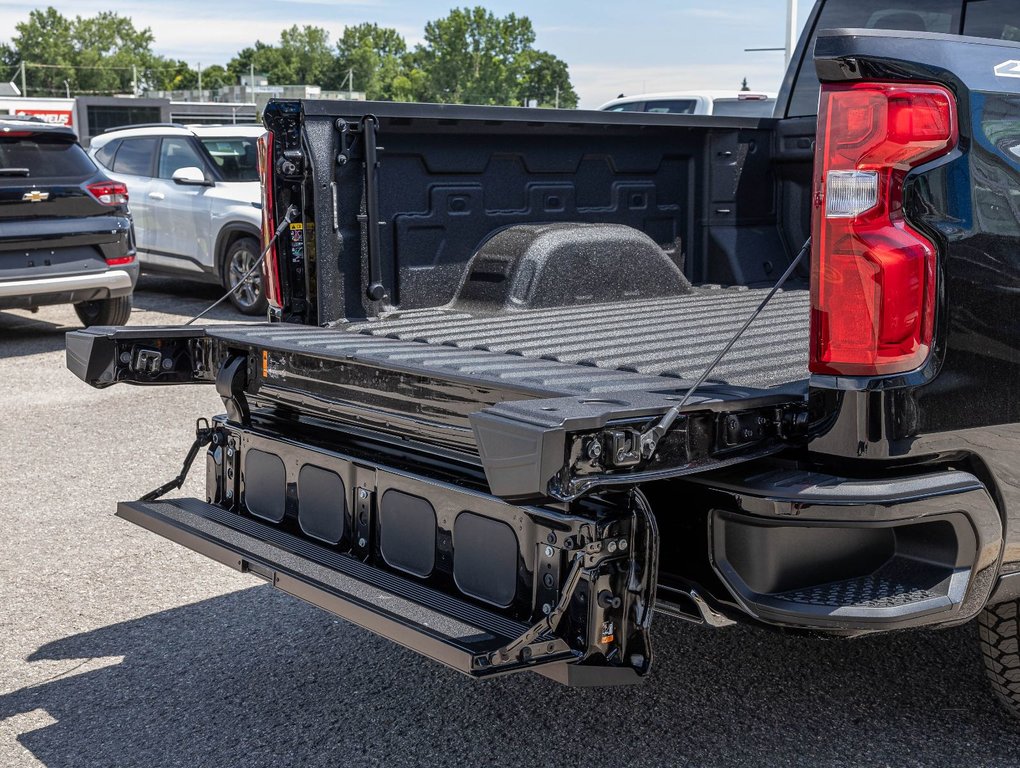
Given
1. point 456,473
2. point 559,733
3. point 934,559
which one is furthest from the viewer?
point 559,733

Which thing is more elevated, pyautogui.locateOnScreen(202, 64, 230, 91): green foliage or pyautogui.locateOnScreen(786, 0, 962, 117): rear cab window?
pyautogui.locateOnScreen(202, 64, 230, 91): green foliage

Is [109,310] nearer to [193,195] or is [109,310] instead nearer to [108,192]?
[108,192]

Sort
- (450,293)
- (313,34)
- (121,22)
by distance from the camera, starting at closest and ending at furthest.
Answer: (450,293) → (121,22) → (313,34)

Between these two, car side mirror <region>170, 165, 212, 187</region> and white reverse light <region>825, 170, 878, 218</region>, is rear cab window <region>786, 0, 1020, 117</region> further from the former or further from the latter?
car side mirror <region>170, 165, 212, 187</region>

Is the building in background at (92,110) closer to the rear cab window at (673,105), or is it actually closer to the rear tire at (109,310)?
the rear cab window at (673,105)

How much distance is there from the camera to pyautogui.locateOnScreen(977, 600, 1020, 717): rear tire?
9.81 feet

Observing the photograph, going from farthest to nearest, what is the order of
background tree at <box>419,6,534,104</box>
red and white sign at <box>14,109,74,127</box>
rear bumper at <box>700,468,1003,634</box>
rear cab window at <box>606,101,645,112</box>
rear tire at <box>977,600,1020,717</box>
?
background tree at <box>419,6,534,104</box>
red and white sign at <box>14,109,74,127</box>
rear cab window at <box>606,101,645,112</box>
rear tire at <box>977,600,1020,717</box>
rear bumper at <box>700,468,1003,634</box>

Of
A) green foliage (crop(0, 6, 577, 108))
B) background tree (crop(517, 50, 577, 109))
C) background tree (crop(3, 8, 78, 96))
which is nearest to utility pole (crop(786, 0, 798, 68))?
green foliage (crop(0, 6, 577, 108))

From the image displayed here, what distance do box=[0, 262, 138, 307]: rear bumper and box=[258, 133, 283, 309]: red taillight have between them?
238 inches

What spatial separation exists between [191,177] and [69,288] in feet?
7.97

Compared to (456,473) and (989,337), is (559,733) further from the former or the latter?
(989,337)

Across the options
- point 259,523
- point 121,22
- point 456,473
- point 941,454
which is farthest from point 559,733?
point 121,22

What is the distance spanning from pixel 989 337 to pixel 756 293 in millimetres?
1912

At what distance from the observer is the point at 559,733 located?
328 centimetres
